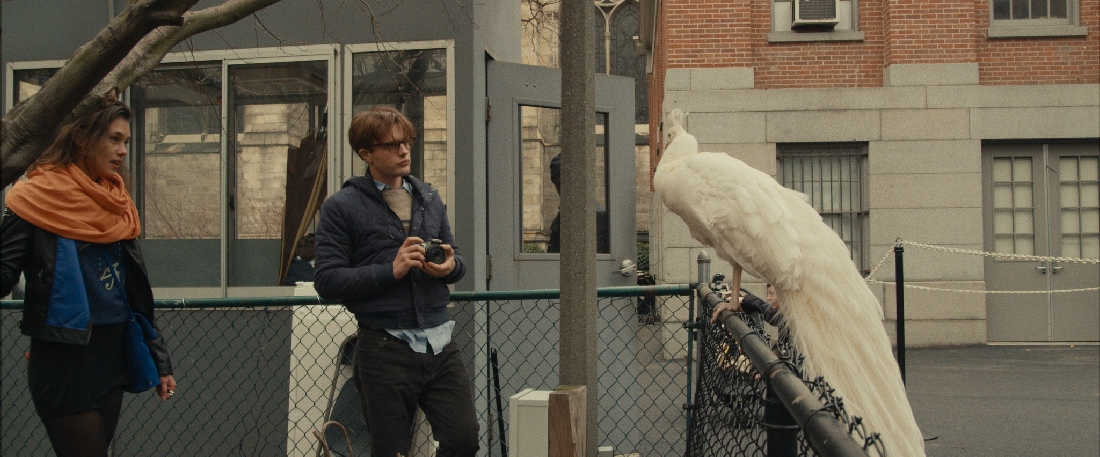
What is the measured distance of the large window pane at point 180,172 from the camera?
589cm

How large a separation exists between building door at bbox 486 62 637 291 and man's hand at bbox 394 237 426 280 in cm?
263

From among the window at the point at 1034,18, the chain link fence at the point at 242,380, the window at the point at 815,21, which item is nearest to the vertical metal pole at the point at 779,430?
the chain link fence at the point at 242,380

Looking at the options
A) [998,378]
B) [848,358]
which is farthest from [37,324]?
[998,378]

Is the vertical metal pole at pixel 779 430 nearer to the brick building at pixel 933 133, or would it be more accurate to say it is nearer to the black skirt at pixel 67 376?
the black skirt at pixel 67 376

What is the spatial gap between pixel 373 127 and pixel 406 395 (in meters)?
1.03

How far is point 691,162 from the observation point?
484cm

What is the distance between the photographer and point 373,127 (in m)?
3.24

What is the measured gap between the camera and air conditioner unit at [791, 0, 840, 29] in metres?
12.3

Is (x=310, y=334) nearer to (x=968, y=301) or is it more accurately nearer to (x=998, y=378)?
(x=998, y=378)

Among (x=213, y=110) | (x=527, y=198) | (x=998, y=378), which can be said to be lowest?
(x=998, y=378)

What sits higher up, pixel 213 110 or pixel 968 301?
pixel 213 110

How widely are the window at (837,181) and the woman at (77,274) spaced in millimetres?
10474

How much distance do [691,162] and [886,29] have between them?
8.85 metres

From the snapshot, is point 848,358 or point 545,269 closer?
point 848,358
